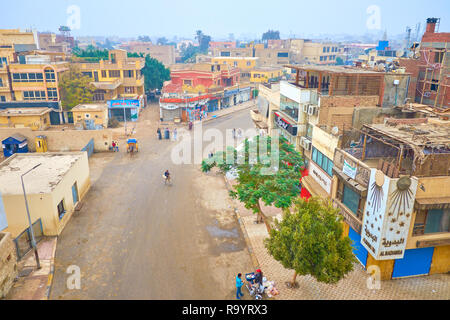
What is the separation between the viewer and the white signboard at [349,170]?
52.4ft

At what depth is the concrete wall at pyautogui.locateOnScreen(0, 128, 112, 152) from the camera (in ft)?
109

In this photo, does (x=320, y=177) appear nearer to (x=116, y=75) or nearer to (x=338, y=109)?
(x=338, y=109)

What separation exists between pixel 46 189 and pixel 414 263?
19.7 metres

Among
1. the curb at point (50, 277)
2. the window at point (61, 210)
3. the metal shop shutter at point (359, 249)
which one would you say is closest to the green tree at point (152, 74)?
the window at point (61, 210)

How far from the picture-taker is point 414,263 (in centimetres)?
1570

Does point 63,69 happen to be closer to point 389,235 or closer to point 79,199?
point 79,199

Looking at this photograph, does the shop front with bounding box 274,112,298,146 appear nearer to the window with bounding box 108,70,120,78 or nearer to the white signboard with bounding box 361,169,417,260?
the white signboard with bounding box 361,169,417,260

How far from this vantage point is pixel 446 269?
16.2 metres

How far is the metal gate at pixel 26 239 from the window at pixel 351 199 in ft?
54.5

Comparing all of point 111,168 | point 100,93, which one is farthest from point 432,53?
point 100,93

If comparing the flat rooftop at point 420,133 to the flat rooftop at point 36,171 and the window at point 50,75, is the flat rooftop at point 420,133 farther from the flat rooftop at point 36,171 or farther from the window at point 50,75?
the window at point 50,75

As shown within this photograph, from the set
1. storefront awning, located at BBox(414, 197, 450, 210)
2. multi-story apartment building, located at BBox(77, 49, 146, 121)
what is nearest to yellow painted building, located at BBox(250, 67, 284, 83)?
multi-story apartment building, located at BBox(77, 49, 146, 121)

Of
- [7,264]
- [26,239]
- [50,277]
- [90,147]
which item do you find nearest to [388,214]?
[50,277]

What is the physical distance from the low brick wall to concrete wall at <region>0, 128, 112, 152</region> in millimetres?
19909
